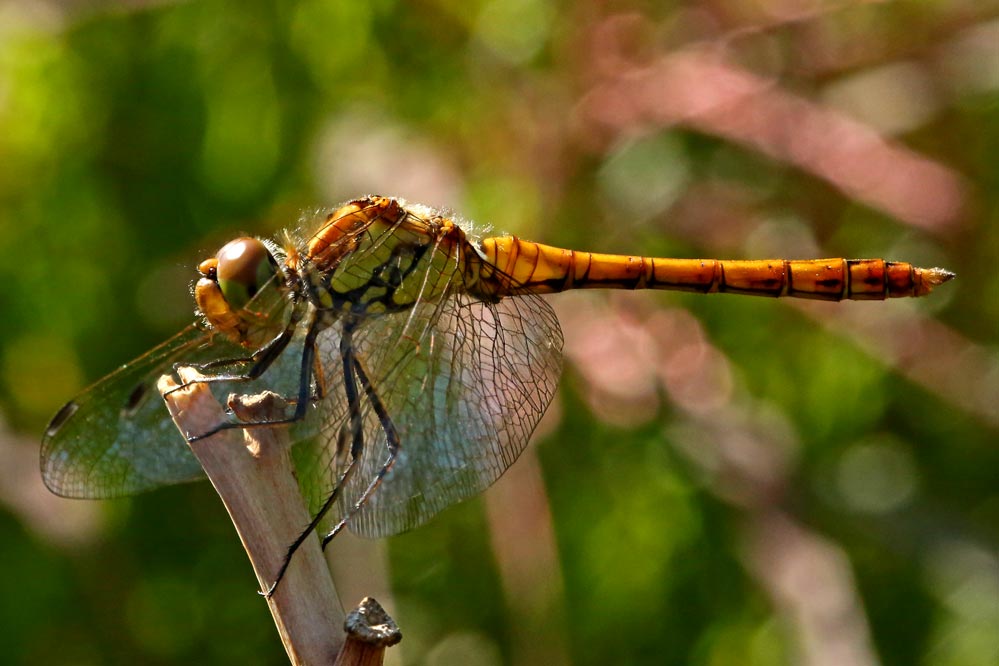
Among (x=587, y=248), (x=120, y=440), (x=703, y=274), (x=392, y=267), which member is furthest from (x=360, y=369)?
(x=587, y=248)

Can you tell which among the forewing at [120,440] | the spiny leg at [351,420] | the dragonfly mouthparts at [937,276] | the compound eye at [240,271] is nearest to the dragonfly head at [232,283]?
the compound eye at [240,271]

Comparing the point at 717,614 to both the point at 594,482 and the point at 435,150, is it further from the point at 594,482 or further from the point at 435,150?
the point at 435,150

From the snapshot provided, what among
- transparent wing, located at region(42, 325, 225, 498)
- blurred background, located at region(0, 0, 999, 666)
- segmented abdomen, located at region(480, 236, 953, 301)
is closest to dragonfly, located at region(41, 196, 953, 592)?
transparent wing, located at region(42, 325, 225, 498)

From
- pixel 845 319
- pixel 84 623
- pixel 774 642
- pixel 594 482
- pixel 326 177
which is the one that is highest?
pixel 326 177

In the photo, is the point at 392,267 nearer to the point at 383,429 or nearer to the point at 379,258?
the point at 379,258

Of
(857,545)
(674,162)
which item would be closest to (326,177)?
(674,162)

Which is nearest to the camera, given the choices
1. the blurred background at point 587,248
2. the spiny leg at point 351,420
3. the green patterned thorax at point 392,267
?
the spiny leg at point 351,420

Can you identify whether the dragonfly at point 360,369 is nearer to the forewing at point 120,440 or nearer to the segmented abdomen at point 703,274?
the forewing at point 120,440
